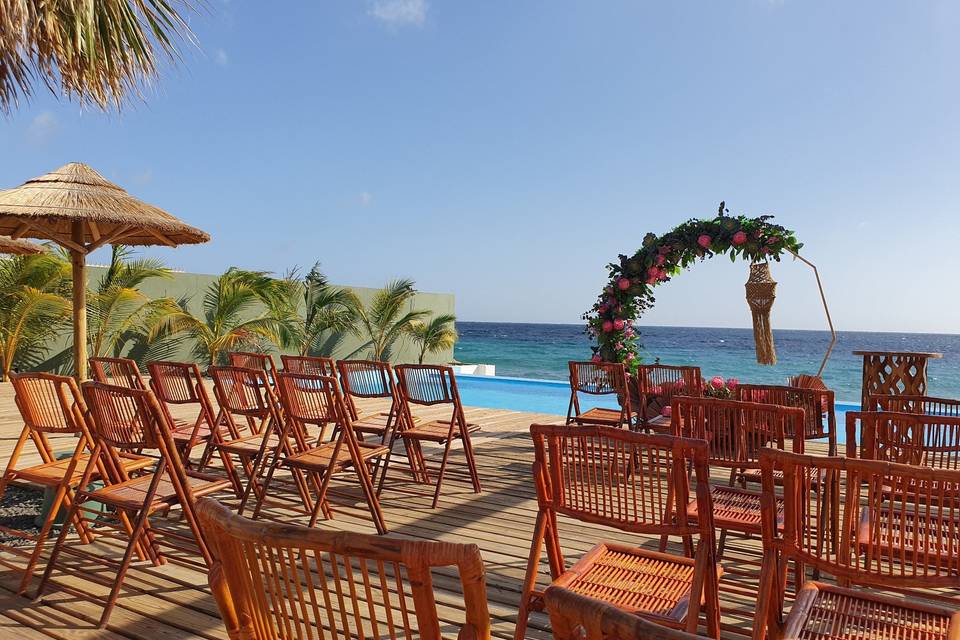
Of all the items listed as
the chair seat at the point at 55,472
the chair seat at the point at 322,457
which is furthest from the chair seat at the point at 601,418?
the chair seat at the point at 55,472

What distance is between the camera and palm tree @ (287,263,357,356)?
559 inches

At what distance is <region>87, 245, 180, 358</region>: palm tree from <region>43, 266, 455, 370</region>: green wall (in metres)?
0.28

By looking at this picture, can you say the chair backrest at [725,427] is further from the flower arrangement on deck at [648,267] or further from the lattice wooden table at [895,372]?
the flower arrangement on deck at [648,267]

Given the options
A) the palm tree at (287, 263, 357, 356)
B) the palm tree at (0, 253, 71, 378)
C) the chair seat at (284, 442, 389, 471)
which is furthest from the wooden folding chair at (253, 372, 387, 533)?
the palm tree at (287, 263, 357, 356)

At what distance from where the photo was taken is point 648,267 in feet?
24.2

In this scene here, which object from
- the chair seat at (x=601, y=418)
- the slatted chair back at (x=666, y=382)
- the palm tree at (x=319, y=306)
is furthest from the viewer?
the palm tree at (x=319, y=306)

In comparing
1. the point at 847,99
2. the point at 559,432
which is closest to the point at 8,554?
the point at 559,432

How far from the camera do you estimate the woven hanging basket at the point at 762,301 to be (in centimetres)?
709

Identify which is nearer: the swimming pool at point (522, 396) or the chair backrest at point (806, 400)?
the chair backrest at point (806, 400)

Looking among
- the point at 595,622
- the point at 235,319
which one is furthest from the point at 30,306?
the point at 595,622

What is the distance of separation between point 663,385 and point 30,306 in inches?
382

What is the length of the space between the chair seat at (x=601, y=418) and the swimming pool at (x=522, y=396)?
8.14 meters

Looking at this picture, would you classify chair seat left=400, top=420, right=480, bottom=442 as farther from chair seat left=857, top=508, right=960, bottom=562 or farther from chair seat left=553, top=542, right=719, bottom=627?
chair seat left=857, top=508, right=960, bottom=562

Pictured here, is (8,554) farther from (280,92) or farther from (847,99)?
(280,92)
